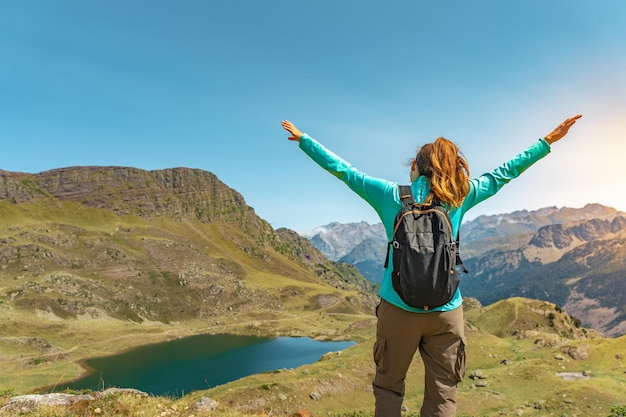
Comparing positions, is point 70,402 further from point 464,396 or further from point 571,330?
point 571,330

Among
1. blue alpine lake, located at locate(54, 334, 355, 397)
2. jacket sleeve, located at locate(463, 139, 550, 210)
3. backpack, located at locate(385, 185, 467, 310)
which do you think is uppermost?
jacket sleeve, located at locate(463, 139, 550, 210)

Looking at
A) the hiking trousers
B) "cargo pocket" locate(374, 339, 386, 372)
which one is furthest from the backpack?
"cargo pocket" locate(374, 339, 386, 372)

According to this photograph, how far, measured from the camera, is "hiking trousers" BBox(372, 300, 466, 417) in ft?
16.1

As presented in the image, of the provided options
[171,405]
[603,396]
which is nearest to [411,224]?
[171,405]

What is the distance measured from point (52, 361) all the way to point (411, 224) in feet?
419

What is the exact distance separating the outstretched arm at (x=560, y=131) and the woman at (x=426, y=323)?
2070mm

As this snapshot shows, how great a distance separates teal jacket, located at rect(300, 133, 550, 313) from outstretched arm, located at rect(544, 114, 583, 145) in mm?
193

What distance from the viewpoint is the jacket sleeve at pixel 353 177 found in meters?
5.54

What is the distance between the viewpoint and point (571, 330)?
266 ft

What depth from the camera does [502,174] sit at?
20.4 ft

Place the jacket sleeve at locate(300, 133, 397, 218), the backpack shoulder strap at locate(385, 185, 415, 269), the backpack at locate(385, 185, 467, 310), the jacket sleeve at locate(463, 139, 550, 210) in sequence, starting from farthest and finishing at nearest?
1. the jacket sleeve at locate(463, 139, 550, 210)
2. the jacket sleeve at locate(300, 133, 397, 218)
3. the backpack shoulder strap at locate(385, 185, 415, 269)
4. the backpack at locate(385, 185, 467, 310)

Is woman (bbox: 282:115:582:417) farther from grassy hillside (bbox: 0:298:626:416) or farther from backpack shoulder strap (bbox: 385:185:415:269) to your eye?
grassy hillside (bbox: 0:298:626:416)

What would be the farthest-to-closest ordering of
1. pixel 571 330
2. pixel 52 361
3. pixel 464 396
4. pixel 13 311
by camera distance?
pixel 13 311 < pixel 52 361 < pixel 571 330 < pixel 464 396

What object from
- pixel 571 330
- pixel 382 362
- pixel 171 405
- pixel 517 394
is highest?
pixel 382 362
